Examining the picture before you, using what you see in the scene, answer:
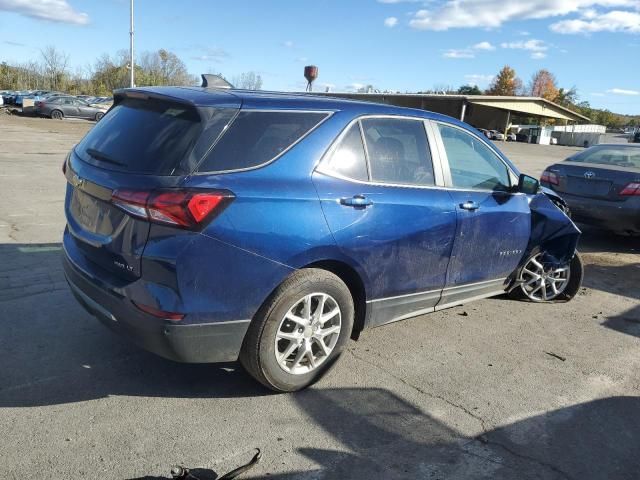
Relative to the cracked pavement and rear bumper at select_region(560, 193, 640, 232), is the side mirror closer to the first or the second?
the cracked pavement

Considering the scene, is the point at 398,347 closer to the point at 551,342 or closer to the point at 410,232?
the point at 410,232

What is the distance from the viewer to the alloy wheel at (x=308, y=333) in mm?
3408

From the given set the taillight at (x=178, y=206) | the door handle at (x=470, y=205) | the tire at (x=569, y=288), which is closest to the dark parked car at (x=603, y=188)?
the tire at (x=569, y=288)

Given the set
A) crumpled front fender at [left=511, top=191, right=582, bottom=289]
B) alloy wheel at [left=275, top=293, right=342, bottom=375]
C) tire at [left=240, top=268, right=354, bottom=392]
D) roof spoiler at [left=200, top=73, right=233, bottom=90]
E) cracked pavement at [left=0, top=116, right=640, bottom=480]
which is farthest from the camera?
crumpled front fender at [left=511, top=191, right=582, bottom=289]

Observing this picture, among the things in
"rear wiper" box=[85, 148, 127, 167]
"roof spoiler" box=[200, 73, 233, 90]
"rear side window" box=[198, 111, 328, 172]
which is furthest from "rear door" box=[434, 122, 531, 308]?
"rear wiper" box=[85, 148, 127, 167]

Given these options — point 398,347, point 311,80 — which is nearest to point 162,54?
point 311,80

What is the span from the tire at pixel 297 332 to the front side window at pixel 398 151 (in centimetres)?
84

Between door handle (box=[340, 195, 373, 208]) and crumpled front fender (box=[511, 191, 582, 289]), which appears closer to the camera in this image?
door handle (box=[340, 195, 373, 208])

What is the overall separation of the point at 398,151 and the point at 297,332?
1.50 m

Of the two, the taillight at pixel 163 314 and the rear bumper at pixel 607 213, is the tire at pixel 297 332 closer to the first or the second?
the taillight at pixel 163 314

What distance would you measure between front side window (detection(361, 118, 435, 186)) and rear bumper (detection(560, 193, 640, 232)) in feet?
15.7

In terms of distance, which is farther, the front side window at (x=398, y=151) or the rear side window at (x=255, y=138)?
the front side window at (x=398, y=151)

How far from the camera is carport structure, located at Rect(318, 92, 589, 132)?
37781 millimetres

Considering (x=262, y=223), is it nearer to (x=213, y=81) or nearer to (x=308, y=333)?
(x=308, y=333)
